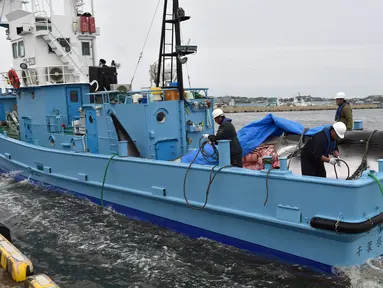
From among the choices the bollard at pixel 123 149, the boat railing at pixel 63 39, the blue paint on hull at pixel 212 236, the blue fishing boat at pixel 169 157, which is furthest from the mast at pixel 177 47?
the boat railing at pixel 63 39

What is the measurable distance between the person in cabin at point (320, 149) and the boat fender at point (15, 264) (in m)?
3.81

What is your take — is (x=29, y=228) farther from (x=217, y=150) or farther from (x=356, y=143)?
(x=356, y=143)

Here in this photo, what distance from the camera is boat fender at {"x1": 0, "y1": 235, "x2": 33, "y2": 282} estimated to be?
4645mm

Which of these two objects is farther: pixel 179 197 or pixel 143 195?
pixel 143 195

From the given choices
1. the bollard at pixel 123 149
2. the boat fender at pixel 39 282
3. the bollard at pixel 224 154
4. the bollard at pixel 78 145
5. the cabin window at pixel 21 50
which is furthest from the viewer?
the cabin window at pixel 21 50

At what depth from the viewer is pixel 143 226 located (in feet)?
24.6

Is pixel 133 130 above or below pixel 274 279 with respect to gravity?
above

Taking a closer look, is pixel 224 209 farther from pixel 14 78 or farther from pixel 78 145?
pixel 14 78

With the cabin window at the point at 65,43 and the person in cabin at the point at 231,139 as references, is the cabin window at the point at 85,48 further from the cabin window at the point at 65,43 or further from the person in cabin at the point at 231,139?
the person in cabin at the point at 231,139

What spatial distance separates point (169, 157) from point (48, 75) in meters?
4.54

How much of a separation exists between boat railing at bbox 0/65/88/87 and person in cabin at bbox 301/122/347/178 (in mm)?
7183

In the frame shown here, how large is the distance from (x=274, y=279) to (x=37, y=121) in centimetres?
808

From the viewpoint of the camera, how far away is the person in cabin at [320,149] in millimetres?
5277

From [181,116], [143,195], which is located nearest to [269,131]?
[181,116]
